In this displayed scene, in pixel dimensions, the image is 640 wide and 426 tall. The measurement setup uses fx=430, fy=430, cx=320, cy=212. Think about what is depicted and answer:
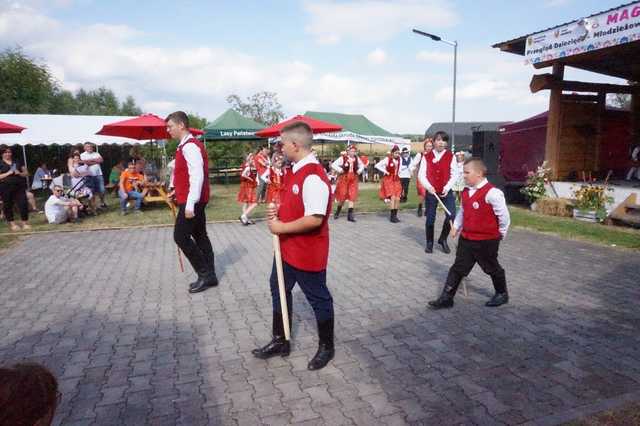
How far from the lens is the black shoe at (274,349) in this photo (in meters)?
3.63

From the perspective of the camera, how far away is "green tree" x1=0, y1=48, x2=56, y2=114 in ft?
121

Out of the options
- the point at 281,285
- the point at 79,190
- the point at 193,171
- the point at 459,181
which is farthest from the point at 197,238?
the point at 79,190

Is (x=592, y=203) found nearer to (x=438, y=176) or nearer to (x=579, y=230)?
(x=579, y=230)

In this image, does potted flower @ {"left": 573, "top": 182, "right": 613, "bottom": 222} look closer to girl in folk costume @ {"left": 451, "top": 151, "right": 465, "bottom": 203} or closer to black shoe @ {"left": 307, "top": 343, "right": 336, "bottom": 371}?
girl in folk costume @ {"left": 451, "top": 151, "right": 465, "bottom": 203}

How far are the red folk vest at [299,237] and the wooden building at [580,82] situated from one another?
9.08m

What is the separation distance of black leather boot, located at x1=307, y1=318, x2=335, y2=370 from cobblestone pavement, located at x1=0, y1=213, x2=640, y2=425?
0.27 feet

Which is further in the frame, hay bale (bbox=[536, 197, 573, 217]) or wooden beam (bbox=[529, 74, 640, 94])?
wooden beam (bbox=[529, 74, 640, 94])

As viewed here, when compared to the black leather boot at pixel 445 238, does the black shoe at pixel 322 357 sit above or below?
below

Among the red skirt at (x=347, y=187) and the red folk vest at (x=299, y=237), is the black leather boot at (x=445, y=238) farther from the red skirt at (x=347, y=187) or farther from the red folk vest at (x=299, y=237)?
the red folk vest at (x=299, y=237)

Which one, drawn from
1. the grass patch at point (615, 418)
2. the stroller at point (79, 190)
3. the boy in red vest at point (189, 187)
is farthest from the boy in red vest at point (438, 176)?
the stroller at point (79, 190)

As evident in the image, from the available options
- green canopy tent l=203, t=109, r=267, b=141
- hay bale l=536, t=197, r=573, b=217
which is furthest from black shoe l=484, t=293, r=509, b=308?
green canopy tent l=203, t=109, r=267, b=141

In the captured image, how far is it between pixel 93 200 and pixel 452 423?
1180 centimetres

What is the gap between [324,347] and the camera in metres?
3.50

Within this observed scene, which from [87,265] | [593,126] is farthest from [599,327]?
[593,126]
